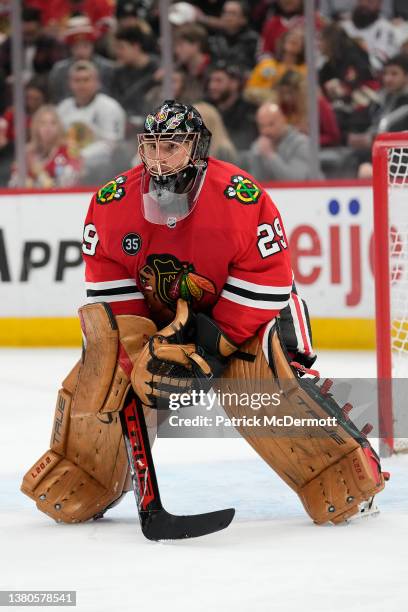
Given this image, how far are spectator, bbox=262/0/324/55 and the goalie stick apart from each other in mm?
4191

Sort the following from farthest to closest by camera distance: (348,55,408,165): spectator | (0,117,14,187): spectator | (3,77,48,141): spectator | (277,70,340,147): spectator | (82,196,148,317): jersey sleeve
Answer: (0,117,14,187): spectator, (3,77,48,141): spectator, (277,70,340,147): spectator, (348,55,408,165): spectator, (82,196,148,317): jersey sleeve

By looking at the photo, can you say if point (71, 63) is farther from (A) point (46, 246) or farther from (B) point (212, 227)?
(B) point (212, 227)

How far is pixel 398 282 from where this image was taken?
4473 millimetres

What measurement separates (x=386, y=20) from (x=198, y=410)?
2.94 m

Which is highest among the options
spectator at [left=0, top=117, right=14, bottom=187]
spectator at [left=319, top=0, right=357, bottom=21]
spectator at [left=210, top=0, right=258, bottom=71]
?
spectator at [left=319, top=0, right=357, bottom=21]

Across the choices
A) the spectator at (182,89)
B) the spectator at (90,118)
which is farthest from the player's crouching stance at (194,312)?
the spectator at (90,118)

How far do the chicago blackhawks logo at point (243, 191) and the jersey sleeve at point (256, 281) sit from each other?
3 cm

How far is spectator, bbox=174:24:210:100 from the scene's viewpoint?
23.6 feet

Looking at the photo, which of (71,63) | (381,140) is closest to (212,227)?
(381,140)

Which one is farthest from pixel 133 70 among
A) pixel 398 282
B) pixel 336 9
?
pixel 398 282

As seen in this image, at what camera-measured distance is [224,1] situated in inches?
287

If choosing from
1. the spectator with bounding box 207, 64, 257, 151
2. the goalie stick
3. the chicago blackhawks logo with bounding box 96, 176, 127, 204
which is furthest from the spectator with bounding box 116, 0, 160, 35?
the goalie stick

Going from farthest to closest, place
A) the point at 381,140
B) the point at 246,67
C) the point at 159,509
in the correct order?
1. the point at 246,67
2. the point at 381,140
3. the point at 159,509

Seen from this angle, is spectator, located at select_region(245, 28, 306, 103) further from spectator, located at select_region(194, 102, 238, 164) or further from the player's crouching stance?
the player's crouching stance
